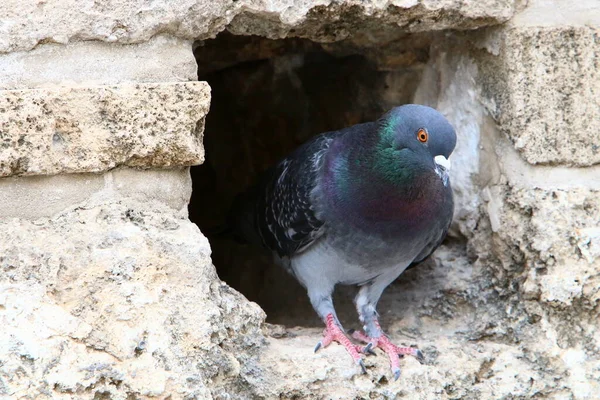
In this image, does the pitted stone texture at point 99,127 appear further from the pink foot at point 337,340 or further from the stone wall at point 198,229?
the pink foot at point 337,340

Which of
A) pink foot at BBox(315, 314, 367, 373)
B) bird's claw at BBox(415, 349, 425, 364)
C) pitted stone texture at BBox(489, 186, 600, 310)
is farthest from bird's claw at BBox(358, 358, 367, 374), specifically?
pitted stone texture at BBox(489, 186, 600, 310)

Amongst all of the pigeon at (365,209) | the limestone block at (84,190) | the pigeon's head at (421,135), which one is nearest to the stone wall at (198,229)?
the limestone block at (84,190)

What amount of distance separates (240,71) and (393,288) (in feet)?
4.35

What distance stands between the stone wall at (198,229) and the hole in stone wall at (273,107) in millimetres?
354

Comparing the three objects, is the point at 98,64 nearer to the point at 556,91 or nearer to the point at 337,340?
the point at 337,340

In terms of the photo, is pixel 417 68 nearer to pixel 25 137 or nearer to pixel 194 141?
pixel 194 141

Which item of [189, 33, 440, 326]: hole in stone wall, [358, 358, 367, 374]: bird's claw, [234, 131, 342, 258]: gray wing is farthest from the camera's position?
[189, 33, 440, 326]: hole in stone wall

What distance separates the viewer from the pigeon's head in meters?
2.52

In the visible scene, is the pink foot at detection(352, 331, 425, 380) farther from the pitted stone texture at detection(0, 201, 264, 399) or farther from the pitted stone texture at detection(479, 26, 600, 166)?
the pitted stone texture at detection(479, 26, 600, 166)

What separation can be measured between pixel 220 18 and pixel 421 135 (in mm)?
721

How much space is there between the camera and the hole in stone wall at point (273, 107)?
11.3 feet

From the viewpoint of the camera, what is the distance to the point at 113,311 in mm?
2051

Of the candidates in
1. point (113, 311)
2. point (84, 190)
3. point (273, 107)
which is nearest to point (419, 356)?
point (113, 311)

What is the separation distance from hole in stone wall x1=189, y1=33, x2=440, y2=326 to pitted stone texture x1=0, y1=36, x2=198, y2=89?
119cm
